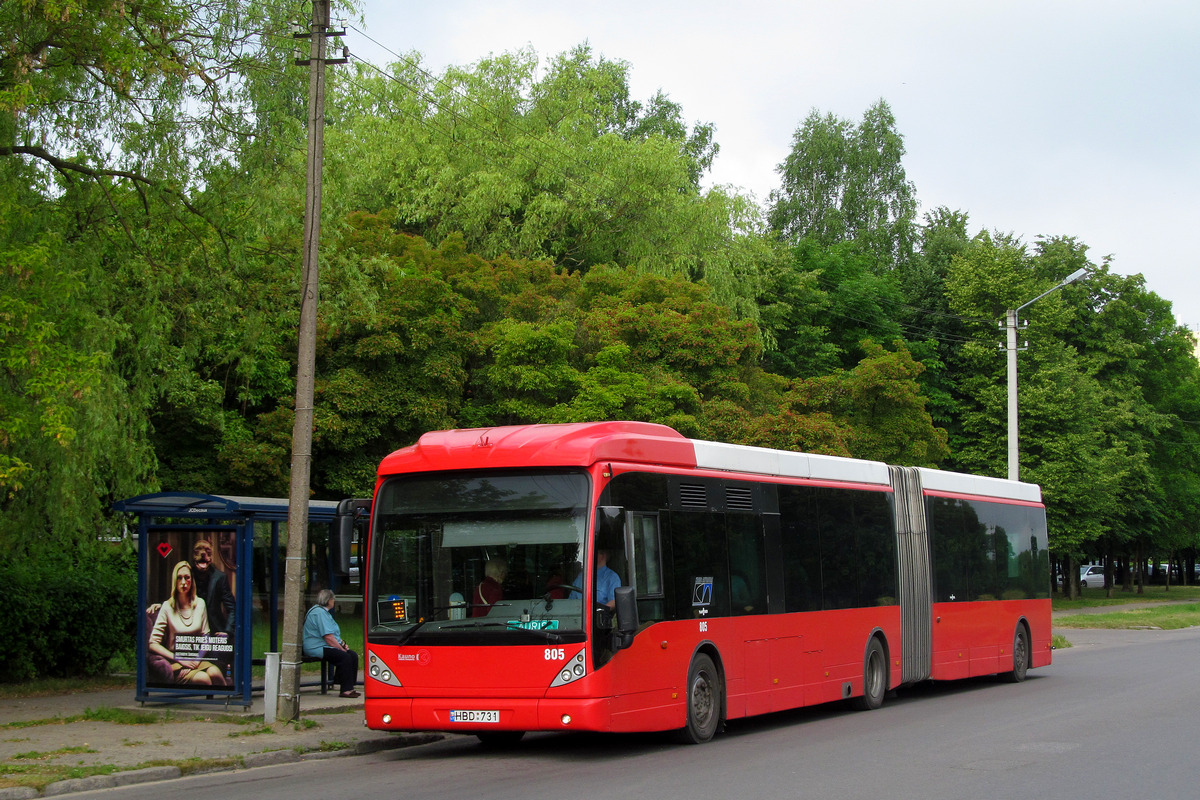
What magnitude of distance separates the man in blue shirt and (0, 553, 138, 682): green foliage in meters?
3.93

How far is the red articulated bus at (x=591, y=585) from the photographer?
451 inches

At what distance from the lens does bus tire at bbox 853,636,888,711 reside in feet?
55.6

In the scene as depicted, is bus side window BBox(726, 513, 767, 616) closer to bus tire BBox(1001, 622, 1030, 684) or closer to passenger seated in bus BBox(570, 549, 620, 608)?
passenger seated in bus BBox(570, 549, 620, 608)

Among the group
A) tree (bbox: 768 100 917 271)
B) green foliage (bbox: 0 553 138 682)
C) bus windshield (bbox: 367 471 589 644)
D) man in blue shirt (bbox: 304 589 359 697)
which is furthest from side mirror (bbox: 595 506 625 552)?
tree (bbox: 768 100 917 271)

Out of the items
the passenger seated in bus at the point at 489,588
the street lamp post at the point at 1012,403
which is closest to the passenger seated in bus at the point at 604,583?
the passenger seated in bus at the point at 489,588

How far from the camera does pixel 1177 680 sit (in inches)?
813

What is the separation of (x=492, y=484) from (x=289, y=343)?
19.4 metres

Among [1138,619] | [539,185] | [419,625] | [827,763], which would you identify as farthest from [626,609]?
[1138,619]

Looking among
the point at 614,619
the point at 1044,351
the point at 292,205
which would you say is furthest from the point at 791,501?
the point at 1044,351

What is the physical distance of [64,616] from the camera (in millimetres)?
17906

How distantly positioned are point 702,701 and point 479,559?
320 cm

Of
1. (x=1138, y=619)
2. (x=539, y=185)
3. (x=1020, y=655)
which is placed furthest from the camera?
(x=1138, y=619)

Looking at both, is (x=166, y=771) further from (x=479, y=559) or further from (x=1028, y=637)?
(x=1028, y=637)

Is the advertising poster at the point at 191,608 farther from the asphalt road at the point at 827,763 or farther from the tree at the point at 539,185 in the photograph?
the tree at the point at 539,185
